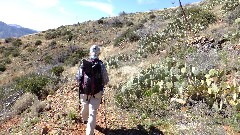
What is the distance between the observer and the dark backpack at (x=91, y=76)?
675 cm

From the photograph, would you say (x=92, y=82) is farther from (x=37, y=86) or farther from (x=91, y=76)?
(x=37, y=86)

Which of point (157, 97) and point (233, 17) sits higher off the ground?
point (233, 17)

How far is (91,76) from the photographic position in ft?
22.3

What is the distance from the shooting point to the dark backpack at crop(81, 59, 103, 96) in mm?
6754

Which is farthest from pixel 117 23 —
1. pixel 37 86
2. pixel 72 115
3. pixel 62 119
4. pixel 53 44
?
pixel 72 115

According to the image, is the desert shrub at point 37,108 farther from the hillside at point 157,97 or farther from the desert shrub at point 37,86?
the desert shrub at point 37,86

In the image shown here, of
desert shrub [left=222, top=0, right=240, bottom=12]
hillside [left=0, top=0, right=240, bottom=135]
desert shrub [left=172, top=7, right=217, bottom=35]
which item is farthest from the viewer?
desert shrub [left=222, top=0, right=240, bottom=12]

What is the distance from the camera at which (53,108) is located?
30.7 ft

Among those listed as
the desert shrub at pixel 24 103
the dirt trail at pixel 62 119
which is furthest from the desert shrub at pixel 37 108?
the desert shrub at pixel 24 103

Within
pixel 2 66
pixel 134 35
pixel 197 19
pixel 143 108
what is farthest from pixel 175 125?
pixel 2 66

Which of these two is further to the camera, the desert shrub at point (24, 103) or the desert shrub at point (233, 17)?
the desert shrub at point (233, 17)

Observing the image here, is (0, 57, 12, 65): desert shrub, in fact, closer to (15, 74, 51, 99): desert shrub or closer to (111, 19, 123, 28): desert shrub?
(111, 19, 123, 28): desert shrub

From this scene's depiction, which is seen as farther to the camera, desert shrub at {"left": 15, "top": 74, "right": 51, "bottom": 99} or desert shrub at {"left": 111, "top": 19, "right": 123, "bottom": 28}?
desert shrub at {"left": 111, "top": 19, "right": 123, "bottom": 28}

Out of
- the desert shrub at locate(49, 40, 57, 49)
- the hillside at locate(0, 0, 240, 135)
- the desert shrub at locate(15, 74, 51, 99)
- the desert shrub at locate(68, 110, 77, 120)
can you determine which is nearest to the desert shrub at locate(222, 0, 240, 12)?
the hillside at locate(0, 0, 240, 135)
